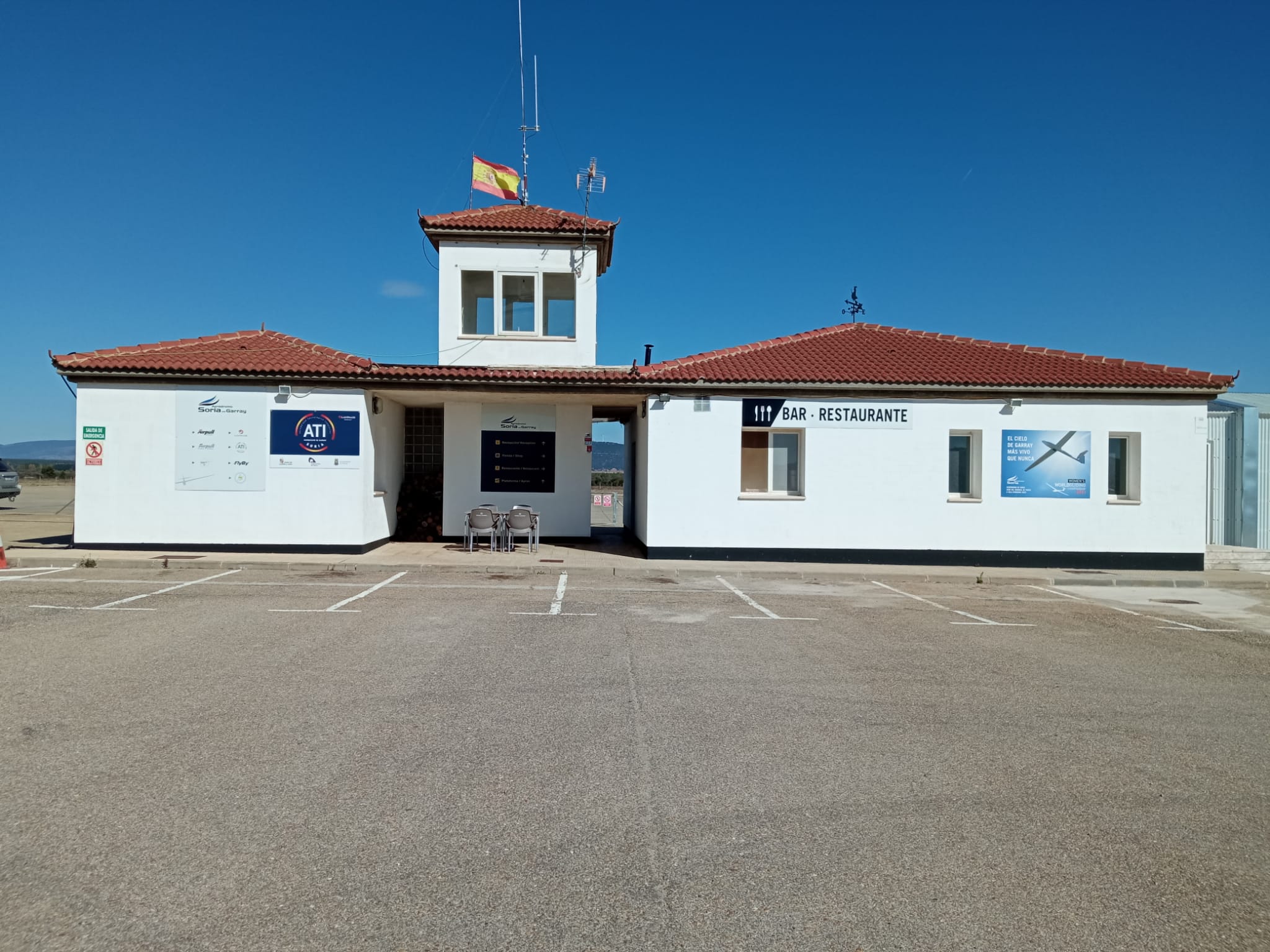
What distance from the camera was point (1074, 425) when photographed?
14.9 meters

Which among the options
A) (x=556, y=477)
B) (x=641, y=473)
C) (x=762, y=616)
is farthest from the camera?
(x=556, y=477)

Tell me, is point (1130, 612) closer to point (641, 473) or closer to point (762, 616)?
point (762, 616)

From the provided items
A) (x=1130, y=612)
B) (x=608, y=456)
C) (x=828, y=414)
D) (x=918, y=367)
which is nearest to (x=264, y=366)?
(x=828, y=414)

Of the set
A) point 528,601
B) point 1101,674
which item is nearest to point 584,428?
point 528,601

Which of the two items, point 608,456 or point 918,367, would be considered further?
point 608,456

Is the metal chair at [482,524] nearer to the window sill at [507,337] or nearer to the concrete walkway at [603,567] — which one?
the concrete walkway at [603,567]

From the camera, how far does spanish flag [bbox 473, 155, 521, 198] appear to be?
1873 cm

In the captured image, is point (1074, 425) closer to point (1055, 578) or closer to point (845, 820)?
point (1055, 578)

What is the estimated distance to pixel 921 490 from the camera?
1490 cm

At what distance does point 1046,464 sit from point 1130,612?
4800mm

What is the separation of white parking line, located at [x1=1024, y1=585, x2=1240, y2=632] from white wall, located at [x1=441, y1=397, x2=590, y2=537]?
9302 mm

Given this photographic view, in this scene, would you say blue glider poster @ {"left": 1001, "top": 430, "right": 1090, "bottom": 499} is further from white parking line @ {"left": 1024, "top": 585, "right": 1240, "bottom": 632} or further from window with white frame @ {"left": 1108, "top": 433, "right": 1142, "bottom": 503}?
white parking line @ {"left": 1024, "top": 585, "right": 1240, "bottom": 632}

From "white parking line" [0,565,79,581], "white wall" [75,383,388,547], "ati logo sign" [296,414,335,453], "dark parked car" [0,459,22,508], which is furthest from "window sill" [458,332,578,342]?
"dark parked car" [0,459,22,508]

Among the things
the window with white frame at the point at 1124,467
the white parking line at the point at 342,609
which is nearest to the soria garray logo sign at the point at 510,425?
the white parking line at the point at 342,609
